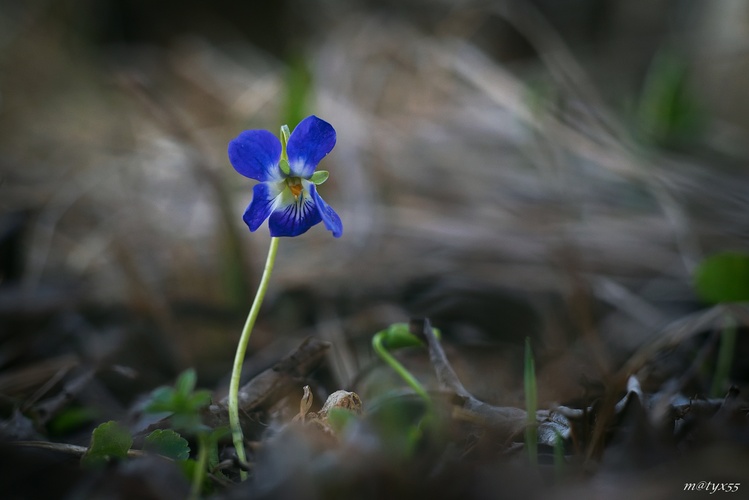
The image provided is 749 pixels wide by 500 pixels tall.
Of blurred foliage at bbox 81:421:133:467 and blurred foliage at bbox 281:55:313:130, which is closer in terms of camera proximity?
blurred foliage at bbox 81:421:133:467

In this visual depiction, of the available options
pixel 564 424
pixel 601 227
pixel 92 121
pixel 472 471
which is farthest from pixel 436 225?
pixel 92 121

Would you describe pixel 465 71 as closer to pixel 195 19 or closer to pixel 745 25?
pixel 745 25

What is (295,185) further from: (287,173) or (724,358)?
(724,358)

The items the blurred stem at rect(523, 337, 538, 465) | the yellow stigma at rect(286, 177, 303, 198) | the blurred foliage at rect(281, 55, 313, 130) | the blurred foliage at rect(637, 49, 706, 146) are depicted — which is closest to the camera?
the blurred stem at rect(523, 337, 538, 465)

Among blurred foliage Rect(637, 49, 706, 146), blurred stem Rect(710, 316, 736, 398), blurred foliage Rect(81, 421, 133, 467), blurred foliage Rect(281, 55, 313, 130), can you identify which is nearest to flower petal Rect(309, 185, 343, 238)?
blurred foliage Rect(81, 421, 133, 467)

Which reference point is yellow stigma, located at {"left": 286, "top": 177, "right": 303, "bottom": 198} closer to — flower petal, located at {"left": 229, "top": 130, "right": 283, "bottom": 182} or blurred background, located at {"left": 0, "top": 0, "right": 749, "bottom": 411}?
flower petal, located at {"left": 229, "top": 130, "right": 283, "bottom": 182}

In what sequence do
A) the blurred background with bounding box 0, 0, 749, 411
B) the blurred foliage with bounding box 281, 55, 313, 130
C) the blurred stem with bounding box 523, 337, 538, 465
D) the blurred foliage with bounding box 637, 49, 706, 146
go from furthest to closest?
the blurred foliage with bounding box 637, 49, 706, 146 < the blurred foliage with bounding box 281, 55, 313, 130 < the blurred background with bounding box 0, 0, 749, 411 < the blurred stem with bounding box 523, 337, 538, 465

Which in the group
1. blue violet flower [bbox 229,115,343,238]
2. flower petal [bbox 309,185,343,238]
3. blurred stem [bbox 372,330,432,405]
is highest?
blue violet flower [bbox 229,115,343,238]

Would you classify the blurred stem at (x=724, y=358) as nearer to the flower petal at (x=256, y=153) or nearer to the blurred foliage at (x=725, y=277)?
the blurred foliage at (x=725, y=277)
